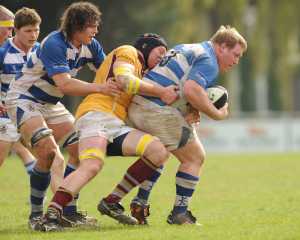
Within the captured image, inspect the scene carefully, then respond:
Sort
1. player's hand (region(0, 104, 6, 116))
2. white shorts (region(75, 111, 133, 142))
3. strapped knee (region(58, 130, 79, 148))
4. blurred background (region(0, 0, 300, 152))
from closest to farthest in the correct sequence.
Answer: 1. white shorts (region(75, 111, 133, 142))
2. strapped knee (region(58, 130, 79, 148))
3. player's hand (region(0, 104, 6, 116))
4. blurred background (region(0, 0, 300, 152))

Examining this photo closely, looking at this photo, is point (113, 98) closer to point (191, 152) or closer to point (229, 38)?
point (191, 152)

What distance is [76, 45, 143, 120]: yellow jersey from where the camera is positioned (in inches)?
341

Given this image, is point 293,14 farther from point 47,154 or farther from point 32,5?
point 47,154

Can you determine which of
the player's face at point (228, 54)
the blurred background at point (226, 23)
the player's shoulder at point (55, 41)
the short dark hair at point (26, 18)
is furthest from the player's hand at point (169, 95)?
the blurred background at point (226, 23)

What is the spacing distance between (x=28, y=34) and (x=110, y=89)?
144 centimetres

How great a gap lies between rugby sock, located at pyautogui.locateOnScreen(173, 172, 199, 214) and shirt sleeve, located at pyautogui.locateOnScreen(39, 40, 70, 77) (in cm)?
145

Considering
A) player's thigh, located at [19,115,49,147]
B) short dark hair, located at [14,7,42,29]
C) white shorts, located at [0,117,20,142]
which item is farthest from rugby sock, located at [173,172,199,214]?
short dark hair, located at [14,7,42,29]

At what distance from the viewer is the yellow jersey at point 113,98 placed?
8.67 metres

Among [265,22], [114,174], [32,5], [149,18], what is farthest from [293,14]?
[114,174]

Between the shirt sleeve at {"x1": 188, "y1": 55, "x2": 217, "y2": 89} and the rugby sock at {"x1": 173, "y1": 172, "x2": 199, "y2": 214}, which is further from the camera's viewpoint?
the rugby sock at {"x1": 173, "y1": 172, "x2": 199, "y2": 214}

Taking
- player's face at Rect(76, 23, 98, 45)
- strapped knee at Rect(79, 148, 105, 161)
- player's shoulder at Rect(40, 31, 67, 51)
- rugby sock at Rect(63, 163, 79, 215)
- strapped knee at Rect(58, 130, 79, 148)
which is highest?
player's face at Rect(76, 23, 98, 45)

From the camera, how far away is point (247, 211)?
10203 mm

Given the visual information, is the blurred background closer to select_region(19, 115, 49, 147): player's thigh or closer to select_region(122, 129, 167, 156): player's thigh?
select_region(19, 115, 49, 147): player's thigh

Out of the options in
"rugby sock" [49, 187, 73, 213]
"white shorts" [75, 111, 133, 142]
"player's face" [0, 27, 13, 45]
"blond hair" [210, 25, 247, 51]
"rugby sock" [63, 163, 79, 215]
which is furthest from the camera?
"player's face" [0, 27, 13, 45]
